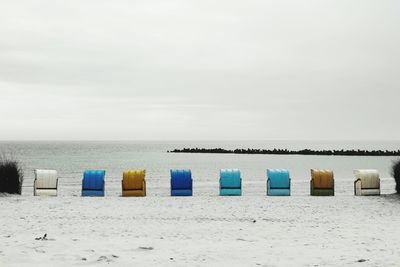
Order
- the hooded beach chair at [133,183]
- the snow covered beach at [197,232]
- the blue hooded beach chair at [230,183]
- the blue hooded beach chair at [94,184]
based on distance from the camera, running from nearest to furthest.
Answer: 1. the snow covered beach at [197,232]
2. the hooded beach chair at [133,183]
3. the blue hooded beach chair at [94,184]
4. the blue hooded beach chair at [230,183]

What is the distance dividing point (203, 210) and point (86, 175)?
5813 mm

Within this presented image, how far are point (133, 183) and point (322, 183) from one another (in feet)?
22.6

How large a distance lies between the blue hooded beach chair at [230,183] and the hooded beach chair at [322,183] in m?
2.75

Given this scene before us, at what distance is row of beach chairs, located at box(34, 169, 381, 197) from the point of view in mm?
18500

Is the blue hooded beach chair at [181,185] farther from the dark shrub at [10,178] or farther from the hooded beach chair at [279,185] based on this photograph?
the dark shrub at [10,178]

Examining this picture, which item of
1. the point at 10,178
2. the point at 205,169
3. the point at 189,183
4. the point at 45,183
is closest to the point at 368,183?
the point at 189,183

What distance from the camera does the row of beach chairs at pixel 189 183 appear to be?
60.7 ft

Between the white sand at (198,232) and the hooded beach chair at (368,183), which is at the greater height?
the hooded beach chair at (368,183)

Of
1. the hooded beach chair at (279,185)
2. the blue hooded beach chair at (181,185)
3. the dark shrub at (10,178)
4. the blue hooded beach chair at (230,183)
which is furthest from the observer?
the hooded beach chair at (279,185)

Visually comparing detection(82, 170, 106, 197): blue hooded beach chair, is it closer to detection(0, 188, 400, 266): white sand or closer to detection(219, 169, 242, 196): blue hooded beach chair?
detection(0, 188, 400, 266): white sand

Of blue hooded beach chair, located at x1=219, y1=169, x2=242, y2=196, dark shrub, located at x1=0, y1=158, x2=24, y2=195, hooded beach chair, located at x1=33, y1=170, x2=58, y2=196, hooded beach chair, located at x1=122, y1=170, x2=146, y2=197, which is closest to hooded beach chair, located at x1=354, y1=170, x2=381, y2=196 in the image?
blue hooded beach chair, located at x1=219, y1=169, x2=242, y2=196

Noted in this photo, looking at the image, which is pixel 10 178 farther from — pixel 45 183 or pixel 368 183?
pixel 368 183

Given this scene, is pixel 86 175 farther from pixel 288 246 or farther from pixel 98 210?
pixel 288 246

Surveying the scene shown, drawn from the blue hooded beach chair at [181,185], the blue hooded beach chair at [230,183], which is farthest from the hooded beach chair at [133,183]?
the blue hooded beach chair at [230,183]
